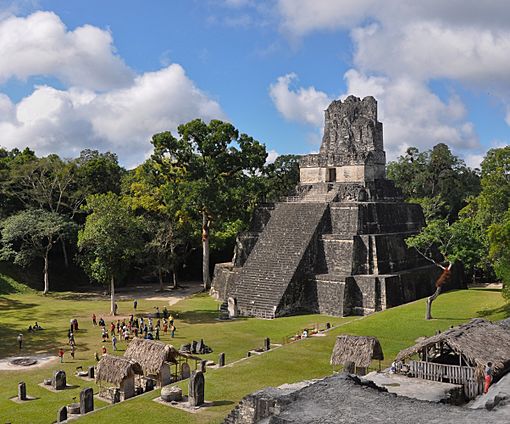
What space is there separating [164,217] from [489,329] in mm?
23908

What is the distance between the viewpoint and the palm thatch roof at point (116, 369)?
13.8 metres

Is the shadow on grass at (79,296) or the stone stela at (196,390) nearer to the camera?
the stone stela at (196,390)

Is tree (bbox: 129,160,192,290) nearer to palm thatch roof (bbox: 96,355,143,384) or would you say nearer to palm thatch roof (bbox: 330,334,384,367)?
palm thatch roof (bbox: 96,355,143,384)

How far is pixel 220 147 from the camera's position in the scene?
3103cm

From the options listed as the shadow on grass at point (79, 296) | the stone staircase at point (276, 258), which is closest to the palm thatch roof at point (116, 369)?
the stone staircase at point (276, 258)

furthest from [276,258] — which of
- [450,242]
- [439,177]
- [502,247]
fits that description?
[439,177]

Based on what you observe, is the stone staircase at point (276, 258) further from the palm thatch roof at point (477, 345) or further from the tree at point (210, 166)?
the palm thatch roof at point (477, 345)

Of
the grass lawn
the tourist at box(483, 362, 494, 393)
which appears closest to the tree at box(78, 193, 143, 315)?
the grass lawn

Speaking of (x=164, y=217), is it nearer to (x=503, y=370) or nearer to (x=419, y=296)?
(x=419, y=296)

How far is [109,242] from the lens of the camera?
2411 centimetres

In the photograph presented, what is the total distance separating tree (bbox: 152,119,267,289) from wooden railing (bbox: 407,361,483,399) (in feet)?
57.3

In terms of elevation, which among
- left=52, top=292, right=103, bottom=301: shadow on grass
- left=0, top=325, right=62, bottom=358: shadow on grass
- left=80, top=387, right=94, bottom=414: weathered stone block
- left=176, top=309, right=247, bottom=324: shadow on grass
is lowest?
left=80, top=387, right=94, bottom=414: weathered stone block

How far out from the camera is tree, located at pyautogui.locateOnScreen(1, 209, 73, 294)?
31.2 m

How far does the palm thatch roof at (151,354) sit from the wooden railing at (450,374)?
6.42m
